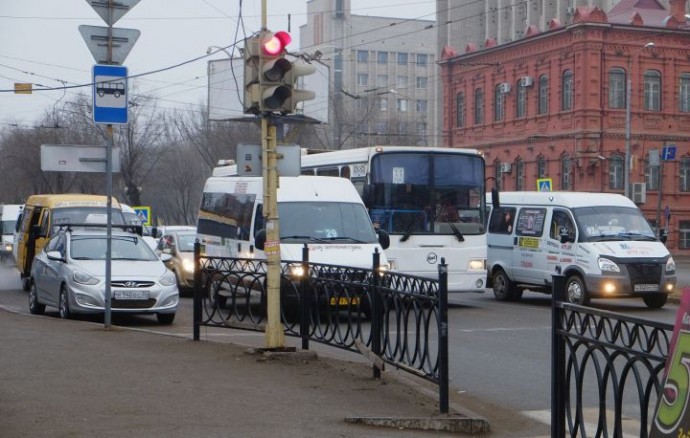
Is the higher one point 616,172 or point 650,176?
point 616,172

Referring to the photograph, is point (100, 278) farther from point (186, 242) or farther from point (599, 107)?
point (599, 107)

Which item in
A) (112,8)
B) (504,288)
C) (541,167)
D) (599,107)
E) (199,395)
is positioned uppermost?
(599,107)

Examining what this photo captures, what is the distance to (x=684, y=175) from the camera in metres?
52.9

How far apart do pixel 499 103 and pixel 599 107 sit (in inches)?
299

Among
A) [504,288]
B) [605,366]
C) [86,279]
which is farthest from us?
[504,288]

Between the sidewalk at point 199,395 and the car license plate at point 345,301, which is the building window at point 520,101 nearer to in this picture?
the sidewalk at point 199,395

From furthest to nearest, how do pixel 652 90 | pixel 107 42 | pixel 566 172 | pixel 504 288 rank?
1. pixel 652 90
2. pixel 566 172
3. pixel 504 288
4. pixel 107 42

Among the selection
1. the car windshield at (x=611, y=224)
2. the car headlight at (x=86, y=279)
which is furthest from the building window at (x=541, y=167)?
the car headlight at (x=86, y=279)

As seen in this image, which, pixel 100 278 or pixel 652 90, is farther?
pixel 652 90

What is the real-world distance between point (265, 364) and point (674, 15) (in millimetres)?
47200

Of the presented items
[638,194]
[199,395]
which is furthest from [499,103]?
[199,395]

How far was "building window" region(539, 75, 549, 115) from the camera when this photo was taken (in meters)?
52.6

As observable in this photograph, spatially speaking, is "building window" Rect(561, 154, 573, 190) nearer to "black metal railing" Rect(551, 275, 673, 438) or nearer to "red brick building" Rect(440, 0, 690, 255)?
"red brick building" Rect(440, 0, 690, 255)

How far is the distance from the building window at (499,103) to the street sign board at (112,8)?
1694 inches
